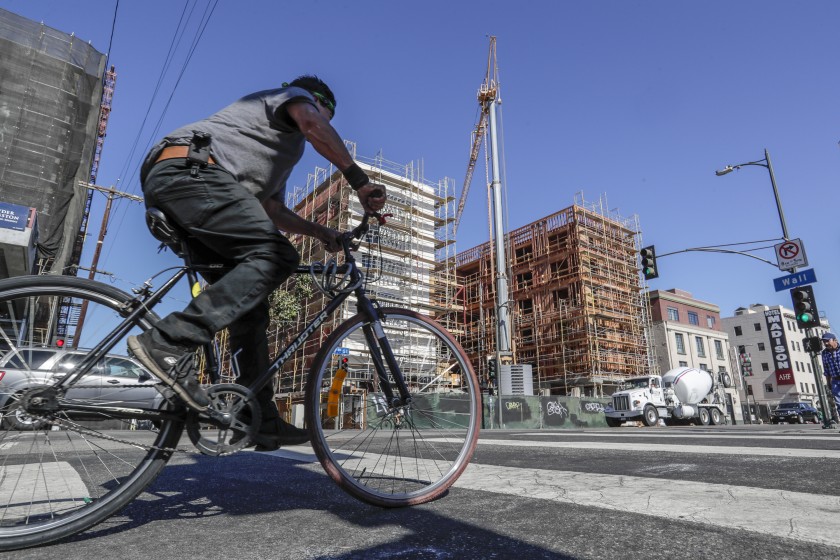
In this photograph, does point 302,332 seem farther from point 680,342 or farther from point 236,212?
point 680,342

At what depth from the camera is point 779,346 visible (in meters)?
53.2

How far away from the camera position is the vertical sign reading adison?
2088 inches

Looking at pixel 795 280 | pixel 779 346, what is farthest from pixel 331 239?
pixel 779 346

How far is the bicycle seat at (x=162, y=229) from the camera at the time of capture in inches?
68.6

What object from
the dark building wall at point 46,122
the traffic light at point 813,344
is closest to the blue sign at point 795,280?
the traffic light at point 813,344

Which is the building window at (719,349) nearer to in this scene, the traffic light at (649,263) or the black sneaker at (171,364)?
the traffic light at (649,263)

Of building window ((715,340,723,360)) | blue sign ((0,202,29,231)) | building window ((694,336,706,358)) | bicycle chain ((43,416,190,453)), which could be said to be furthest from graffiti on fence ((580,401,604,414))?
building window ((715,340,723,360))

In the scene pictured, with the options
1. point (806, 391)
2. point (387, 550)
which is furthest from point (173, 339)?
point (806, 391)

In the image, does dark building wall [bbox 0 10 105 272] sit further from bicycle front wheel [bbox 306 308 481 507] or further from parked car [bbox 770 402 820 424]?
parked car [bbox 770 402 820 424]

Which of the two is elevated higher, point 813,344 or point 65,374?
point 813,344

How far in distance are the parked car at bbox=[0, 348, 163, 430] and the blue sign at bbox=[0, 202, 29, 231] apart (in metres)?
22.4

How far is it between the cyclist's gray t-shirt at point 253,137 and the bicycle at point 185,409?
0.33 meters

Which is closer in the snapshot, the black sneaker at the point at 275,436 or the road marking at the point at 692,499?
the road marking at the point at 692,499

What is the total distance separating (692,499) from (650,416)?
22817mm
